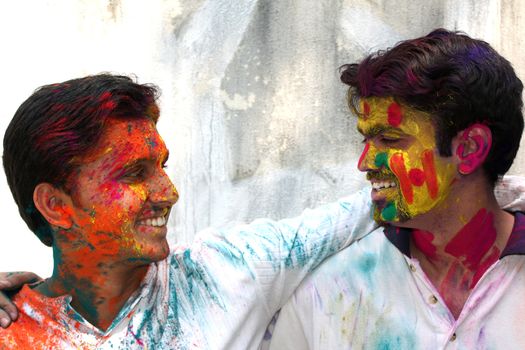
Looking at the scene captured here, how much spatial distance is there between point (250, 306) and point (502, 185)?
3.27 ft

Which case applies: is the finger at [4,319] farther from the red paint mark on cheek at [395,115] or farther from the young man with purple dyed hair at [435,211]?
the red paint mark on cheek at [395,115]

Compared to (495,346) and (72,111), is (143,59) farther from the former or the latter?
(495,346)

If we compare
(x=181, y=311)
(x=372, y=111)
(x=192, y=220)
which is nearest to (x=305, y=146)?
(x=192, y=220)

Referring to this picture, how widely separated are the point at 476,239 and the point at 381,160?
42 cm

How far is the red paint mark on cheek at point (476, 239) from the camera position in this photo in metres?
2.93

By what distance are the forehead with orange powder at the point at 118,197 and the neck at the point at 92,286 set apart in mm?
46

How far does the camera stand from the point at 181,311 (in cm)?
281

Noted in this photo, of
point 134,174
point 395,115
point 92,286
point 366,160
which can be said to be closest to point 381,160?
point 366,160

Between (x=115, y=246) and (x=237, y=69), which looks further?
(x=237, y=69)

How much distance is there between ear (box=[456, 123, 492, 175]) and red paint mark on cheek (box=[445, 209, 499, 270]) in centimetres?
17

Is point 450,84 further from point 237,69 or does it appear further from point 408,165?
point 237,69

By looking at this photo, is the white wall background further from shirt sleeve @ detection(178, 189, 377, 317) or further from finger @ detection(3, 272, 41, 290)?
finger @ detection(3, 272, 41, 290)

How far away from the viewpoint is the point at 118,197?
271 centimetres

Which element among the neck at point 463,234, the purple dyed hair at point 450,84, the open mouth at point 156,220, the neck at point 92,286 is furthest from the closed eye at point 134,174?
the neck at point 463,234
